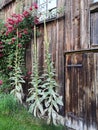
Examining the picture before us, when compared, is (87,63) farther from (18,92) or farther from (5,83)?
(5,83)

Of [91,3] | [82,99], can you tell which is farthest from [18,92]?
[91,3]

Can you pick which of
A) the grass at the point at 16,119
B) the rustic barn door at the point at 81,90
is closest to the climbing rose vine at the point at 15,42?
the grass at the point at 16,119

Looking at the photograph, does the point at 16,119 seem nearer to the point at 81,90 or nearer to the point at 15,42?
the point at 81,90

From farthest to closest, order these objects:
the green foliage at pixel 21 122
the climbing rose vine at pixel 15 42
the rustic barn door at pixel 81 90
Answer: the climbing rose vine at pixel 15 42 → the green foliage at pixel 21 122 → the rustic barn door at pixel 81 90

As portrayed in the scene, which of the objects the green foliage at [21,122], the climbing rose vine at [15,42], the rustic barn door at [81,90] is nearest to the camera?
the rustic barn door at [81,90]

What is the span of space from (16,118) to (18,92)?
2.00ft

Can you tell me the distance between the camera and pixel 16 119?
17.7 ft

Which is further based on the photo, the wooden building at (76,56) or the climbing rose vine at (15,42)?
the climbing rose vine at (15,42)

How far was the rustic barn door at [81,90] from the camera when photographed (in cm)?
450

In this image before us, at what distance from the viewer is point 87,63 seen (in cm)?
470

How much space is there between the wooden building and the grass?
0.58 metres

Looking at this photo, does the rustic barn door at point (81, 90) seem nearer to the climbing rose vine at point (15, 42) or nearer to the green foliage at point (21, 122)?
the green foliage at point (21, 122)

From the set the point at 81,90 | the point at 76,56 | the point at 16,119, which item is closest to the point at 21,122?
the point at 16,119

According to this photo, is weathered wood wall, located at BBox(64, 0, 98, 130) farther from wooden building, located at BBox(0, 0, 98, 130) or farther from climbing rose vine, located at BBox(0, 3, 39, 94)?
climbing rose vine, located at BBox(0, 3, 39, 94)
